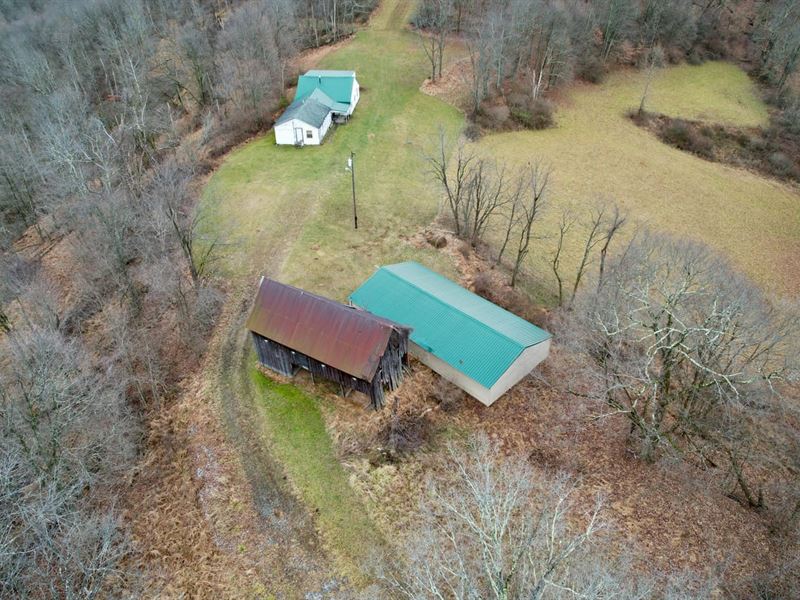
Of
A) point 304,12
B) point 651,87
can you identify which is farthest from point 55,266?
point 651,87

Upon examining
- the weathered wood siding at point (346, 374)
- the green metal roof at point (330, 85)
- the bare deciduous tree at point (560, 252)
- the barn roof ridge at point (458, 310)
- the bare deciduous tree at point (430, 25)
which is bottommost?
the bare deciduous tree at point (560, 252)

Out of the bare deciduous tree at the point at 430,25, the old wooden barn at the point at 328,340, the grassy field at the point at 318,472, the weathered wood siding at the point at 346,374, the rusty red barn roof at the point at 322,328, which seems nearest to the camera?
the grassy field at the point at 318,472

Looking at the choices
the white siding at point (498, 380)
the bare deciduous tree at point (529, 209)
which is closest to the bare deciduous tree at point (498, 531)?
the white siding at point (498, 380)

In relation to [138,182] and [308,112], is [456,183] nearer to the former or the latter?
→ [308,112]

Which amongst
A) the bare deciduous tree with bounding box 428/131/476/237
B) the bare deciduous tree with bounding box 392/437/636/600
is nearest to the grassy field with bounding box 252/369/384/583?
the bare deciduous tree with bounding box 392/437/636/600

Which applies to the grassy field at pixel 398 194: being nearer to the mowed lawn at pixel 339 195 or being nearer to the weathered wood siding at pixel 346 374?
the mowed lawn at pixel 339 195

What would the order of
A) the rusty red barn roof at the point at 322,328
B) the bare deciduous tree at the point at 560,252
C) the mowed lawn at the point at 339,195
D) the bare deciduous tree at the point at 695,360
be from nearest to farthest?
the bare deciduous tree at the point at 695,360, the rusty red barn roof at the point at 322,328, the bare deciduous tree at the point at 560,252, the mowed lawn at the point at 339,195

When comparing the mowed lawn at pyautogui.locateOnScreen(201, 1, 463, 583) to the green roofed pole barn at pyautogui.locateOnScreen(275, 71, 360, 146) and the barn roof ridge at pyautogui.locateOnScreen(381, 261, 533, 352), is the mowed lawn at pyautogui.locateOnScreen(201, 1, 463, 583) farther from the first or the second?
the barn roof ridge at pyautogui.locateOnScreen(381, 261, 533, 352)
